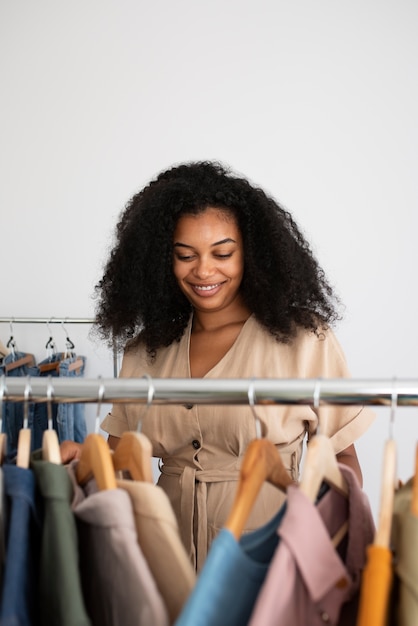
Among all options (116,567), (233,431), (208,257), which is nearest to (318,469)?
(116,567)

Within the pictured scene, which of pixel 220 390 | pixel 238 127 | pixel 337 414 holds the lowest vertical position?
pixel 337 414

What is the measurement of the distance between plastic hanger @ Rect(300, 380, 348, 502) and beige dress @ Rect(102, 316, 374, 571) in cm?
58

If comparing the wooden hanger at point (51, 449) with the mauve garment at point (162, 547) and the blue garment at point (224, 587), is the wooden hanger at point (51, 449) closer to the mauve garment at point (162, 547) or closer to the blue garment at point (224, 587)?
the mauve garment at point (162, 547)

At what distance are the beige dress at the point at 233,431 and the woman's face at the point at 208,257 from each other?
120 mm

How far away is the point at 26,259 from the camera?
3051mm

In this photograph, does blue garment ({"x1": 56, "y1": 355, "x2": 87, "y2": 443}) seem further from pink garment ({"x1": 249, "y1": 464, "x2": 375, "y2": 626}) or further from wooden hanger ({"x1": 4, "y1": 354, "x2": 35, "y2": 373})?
pink garment ({"x1": 249, "y1": 464, "x2": 375, "y2": 626})

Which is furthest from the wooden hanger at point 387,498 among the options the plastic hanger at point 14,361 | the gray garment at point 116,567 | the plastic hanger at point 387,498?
the plastic hanger at point 14,361

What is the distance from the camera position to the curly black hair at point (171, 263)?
1629mm

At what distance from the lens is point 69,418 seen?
2453mm

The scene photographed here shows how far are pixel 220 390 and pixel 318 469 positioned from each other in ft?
0.52

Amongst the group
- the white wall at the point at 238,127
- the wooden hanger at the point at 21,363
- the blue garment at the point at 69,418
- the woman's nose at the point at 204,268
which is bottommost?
the blue garment at the point at 69,418

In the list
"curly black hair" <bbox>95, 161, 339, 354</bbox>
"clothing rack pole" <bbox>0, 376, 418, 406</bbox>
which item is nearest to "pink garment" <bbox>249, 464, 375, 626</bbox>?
"clothing rack pole" <bbox>0, 376, 418, 406</bbox>

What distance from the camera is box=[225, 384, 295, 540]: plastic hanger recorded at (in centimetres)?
77

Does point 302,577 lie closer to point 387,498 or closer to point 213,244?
point 387,498
